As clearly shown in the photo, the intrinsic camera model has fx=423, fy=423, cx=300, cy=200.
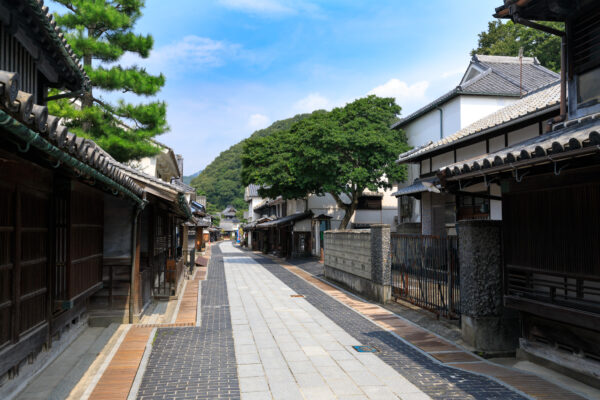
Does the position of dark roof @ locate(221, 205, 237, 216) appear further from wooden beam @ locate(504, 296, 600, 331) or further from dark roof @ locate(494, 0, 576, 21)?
wooden beam @ locate(504, 296, 600, 331)

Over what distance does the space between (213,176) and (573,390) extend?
325ft

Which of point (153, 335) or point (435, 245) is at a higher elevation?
point (435, 245)

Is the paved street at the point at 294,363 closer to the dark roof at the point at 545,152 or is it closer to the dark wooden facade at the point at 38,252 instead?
the dark wooden facade at the point at 38,252

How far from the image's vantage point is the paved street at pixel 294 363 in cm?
604

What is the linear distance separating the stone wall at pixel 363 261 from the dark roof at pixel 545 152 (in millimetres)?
6246

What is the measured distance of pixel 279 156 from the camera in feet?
94.5

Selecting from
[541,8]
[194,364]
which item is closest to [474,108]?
[541,8]

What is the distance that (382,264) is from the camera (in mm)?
13211

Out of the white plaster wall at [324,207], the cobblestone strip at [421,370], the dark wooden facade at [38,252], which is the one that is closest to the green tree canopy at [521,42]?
the white plaster wall at [324,207]

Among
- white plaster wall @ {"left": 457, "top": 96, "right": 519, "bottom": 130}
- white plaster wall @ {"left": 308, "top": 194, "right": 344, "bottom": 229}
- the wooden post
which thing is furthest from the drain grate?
white plaster wall @ {"left": 308, "top": 194, "right": 344, "bottom": 229}

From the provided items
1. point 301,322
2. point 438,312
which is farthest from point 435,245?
point 301,322

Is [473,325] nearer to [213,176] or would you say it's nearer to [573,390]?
Answer: [573,390]

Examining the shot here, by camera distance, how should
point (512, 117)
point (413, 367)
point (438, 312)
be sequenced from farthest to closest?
point (512, 117)
point (438, 312)
point (413, 367)

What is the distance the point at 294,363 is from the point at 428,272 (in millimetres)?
5075
